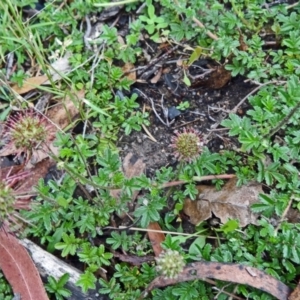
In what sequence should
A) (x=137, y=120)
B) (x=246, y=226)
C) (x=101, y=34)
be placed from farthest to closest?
(x=101, y=34)
(x=137, y=120)
(x=246, y=226)

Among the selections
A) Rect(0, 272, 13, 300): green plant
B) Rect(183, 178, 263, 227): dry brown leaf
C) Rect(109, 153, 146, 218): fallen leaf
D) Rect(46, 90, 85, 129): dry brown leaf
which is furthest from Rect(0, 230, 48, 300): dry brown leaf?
Rect(183, 178, 263, 227): dry brown leaf

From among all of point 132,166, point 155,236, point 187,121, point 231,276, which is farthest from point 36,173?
point 231,276

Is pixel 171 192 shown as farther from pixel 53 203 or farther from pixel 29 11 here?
pixel 29 11

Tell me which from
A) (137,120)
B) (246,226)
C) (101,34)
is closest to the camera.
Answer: (246,226)

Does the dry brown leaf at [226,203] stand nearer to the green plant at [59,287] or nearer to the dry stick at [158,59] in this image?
the green plant at [59,287]

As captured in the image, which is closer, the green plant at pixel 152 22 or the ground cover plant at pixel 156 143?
the ground cover plant at pixel 156 143

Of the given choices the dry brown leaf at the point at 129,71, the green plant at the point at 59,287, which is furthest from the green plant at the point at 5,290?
the dry brown leaf at the point at 129,71

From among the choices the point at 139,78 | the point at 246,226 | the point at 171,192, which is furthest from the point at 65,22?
the point at 246,226
